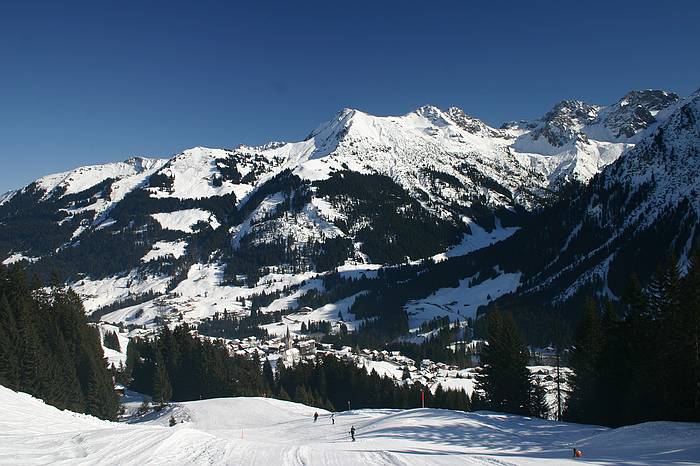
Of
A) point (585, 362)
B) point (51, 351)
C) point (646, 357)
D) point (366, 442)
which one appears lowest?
point (366, 442)

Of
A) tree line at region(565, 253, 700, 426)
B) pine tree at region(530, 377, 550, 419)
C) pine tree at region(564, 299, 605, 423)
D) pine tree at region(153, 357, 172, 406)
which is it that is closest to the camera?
tree line at region(565, 253, 700, 426)

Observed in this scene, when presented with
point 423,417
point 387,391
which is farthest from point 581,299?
point 423,417

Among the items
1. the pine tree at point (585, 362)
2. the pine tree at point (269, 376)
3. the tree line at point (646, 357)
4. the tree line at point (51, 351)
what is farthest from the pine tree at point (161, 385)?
the tree line at point (646, 357)

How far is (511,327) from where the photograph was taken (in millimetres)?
64125

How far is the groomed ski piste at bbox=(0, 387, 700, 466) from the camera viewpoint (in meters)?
25.2

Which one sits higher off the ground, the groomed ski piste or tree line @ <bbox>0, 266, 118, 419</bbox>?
tree line @ <bbox>0, 266, 118, 419</bbox>

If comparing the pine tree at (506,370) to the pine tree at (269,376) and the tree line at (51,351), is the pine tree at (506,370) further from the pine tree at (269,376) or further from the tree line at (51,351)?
the pine tree at (269,376)

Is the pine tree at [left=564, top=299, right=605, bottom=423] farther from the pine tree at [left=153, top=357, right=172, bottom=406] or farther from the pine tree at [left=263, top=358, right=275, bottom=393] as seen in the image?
the pine tree at [left=263, top=358, right=275, bottom=393]

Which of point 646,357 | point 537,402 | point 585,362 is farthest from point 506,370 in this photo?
point 646,357

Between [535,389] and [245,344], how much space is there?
11738 cm

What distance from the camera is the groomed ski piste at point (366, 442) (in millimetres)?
25250

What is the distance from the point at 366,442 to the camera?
123 ft

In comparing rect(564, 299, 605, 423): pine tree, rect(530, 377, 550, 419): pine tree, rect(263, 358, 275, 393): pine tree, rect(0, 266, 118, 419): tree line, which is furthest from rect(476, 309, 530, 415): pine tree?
rect(263, 358, 275, 393): pine tree

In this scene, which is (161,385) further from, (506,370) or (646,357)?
(646,357)
